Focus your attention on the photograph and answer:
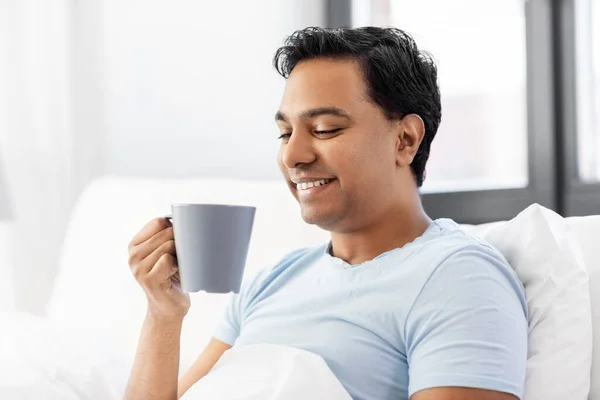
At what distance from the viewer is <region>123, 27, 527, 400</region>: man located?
3.12 ft

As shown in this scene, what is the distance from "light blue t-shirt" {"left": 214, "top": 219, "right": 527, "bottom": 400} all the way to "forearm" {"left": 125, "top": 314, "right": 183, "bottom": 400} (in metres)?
0.12

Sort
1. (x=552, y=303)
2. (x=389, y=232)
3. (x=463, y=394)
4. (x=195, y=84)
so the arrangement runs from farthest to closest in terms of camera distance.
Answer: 1. (x=195, y=84)
2. (x=389, y=232)
3. (x=552, y=303)
4. (x=463, y=394)

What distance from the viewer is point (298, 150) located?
44.1 inches

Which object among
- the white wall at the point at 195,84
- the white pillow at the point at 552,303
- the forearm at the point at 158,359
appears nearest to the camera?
the white pillow at the point at 552,303

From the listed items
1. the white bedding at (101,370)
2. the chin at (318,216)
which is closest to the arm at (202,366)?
the white bedding at (101,370)

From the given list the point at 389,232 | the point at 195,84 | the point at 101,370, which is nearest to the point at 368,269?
the point at 389,232

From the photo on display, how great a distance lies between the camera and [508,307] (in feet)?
3.20

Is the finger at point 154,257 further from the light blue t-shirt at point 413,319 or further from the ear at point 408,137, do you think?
the ear at point 408,137

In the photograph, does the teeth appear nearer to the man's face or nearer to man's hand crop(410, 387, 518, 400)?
the man's face

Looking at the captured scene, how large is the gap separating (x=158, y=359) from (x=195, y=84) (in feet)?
4.44

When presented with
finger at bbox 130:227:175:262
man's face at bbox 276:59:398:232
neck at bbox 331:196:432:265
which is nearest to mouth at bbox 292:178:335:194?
man's face at bbox 276:59:398:232

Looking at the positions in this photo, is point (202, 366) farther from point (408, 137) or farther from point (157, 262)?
point (408, 137)

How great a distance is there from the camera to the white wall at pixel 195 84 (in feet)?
7.97

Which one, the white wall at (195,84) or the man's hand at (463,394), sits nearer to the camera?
the man's hand at (463,394)
